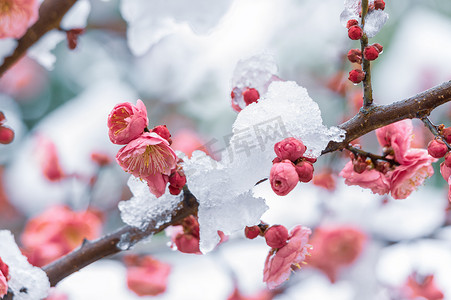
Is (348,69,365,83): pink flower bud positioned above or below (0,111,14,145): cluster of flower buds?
above

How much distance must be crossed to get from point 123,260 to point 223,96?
1.61m

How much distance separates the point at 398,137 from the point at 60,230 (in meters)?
1.08

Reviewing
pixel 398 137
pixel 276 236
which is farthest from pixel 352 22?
pixel 276 236

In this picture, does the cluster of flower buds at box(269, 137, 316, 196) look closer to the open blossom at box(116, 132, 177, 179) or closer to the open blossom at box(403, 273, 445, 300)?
the open blossom at box(116, 132, 177, 179)

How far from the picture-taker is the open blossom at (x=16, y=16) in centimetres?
68

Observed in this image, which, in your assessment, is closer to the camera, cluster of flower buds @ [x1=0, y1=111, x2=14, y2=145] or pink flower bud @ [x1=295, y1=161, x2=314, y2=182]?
pink flower bud @ [x1=295, y1=161, x2=314, y2=182]

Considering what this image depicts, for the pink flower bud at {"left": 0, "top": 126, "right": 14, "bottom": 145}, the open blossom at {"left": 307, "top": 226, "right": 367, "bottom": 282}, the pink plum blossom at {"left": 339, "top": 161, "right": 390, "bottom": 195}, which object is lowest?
the open blossom at {"left": 307, "top": 226, "right": 367, "bottom": 282}

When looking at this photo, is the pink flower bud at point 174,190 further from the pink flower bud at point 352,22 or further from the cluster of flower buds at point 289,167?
the pink flower bud at point 352,22

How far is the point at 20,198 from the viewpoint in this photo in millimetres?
2471

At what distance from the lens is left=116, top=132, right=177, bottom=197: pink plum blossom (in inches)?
18.4

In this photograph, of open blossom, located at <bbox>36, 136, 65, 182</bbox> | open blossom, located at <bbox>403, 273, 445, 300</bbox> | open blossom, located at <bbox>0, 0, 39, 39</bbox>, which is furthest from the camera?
open blossom, located at <bbox>36, 136, 65, 182</bbox>

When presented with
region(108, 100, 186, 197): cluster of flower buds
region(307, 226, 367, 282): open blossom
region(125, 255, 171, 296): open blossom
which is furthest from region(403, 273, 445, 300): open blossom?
region(108, 100, 186, 197): cluster of flower buds

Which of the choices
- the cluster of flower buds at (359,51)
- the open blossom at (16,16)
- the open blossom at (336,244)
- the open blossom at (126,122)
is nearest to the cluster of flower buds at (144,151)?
the open blossom at (126,122)

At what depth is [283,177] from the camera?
437 millimetres
